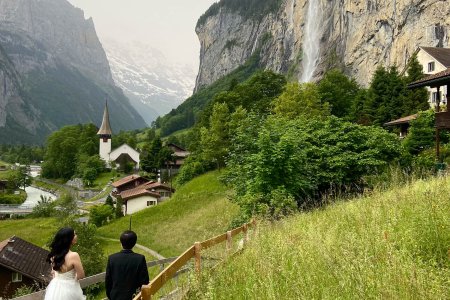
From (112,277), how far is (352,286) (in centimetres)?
337

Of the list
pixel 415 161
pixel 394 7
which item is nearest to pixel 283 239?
pixel 415 161

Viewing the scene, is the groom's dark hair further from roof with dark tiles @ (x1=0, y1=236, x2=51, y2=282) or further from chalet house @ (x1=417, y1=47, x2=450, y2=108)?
chalet house @ (x1=417, y1=47, x2=450, y2=108)

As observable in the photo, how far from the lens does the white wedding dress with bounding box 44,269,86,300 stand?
5.65m

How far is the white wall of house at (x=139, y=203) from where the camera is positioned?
63.9 m

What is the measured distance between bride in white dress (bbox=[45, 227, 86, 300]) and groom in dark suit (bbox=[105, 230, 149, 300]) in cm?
44

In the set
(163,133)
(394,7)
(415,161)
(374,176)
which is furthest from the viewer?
(163,133)

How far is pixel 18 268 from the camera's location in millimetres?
33969

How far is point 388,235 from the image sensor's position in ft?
18.8

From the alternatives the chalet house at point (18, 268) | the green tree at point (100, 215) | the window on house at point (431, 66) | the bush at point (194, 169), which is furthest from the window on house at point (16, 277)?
the window on house at point (431, 66)

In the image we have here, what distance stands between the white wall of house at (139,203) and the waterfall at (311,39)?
6683cm

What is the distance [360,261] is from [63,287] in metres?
3.74

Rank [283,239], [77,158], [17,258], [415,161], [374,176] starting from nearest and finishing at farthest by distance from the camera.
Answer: [283,239] → [374,176] → [415,161] → [17,258] → [77,158]

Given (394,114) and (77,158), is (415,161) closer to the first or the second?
(394,114)

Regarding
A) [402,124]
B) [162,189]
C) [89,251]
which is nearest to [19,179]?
[162,189]
